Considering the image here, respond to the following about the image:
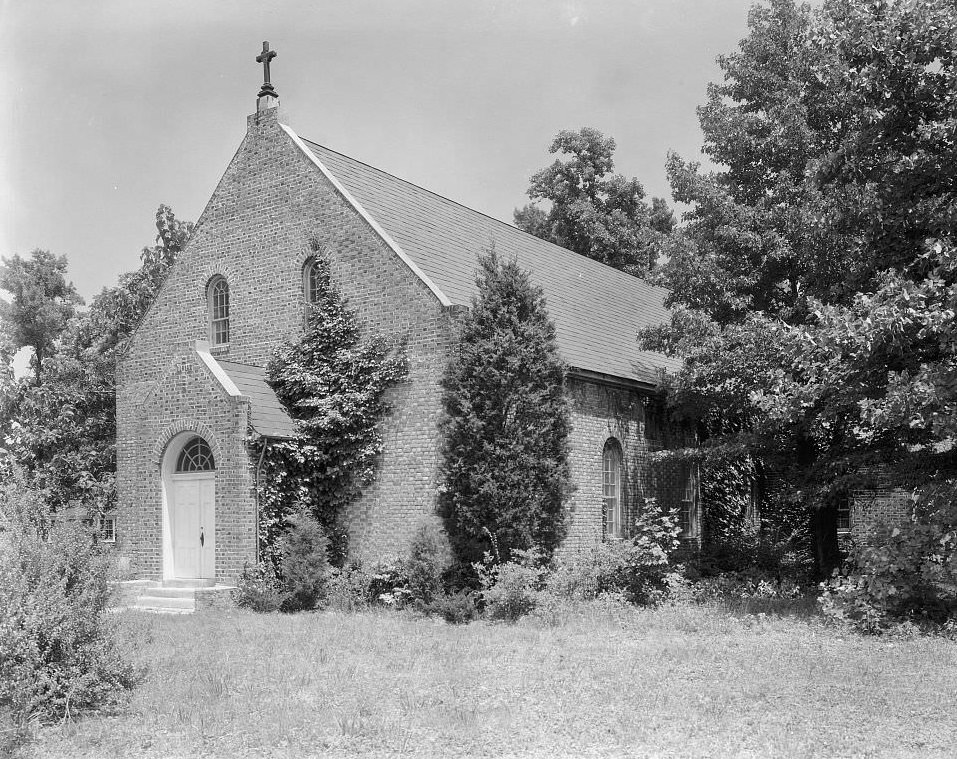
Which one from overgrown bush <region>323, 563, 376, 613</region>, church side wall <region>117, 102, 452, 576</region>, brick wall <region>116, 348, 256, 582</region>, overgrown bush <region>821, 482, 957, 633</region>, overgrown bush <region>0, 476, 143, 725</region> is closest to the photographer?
overgrown bush <region>0, 476, 143, 725</region>

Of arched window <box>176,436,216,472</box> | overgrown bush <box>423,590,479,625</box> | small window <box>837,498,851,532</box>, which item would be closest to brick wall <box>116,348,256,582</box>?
arched window <box>176,436,216,472</box>

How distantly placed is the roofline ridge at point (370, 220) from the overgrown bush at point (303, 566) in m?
4.88

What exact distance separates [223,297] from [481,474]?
860 cm

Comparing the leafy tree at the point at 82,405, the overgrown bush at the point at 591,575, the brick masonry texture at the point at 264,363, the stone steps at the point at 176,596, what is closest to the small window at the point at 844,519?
the brick masonry texture at the point at 264,363

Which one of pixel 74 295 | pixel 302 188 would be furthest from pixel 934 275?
pixel 74 295

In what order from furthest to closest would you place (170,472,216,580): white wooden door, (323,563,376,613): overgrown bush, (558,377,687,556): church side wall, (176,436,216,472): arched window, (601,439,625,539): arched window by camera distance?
1. (601,439,625,539): arched window
2. (558,377,687,556): church side wall
3. (176,436,216,472): arched window
4. (170,472,216,580): white wooden door
5. (323,563,376,613): overgrown bush

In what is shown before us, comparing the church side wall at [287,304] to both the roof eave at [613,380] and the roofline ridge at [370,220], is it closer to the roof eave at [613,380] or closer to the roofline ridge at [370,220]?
the roofline ridge at [370,220]

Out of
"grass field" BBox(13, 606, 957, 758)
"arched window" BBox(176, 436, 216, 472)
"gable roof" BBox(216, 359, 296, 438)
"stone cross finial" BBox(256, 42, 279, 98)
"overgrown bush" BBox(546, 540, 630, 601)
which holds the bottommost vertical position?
"grass field" BBox(13, 606, 957, 758)

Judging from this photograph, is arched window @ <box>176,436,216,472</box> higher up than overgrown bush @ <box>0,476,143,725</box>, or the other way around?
arched window @ <box>176,436,216,472</box>

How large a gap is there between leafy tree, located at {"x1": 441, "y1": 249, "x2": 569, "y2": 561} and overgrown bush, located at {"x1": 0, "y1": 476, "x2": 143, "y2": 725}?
25.3 ft

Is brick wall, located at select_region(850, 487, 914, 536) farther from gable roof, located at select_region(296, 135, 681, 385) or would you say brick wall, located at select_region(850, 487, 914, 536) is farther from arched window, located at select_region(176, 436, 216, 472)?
arched window, located at select_region(176, 436, 216, 472)

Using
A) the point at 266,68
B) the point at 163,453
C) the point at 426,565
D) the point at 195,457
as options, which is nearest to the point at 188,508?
the point at 195,457

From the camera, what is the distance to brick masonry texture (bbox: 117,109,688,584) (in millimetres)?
17562

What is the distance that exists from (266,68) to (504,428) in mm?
10388
